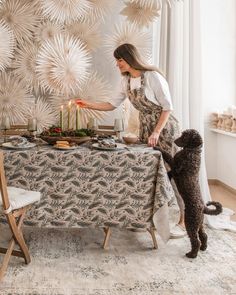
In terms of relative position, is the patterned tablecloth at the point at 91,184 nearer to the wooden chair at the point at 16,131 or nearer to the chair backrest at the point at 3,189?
the chair backrest at the point at 3,189

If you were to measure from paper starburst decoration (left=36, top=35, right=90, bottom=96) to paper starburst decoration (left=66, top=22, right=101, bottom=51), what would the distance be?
0.08m

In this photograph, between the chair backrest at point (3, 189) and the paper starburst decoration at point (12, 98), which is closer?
the chair backrest at point (3, 189)

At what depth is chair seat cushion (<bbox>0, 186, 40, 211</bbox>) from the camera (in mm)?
2559

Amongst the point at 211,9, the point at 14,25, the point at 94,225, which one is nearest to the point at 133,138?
the point at 94,225

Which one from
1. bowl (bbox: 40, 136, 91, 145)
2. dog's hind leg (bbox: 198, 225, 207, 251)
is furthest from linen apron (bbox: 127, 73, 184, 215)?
dog's hind leg (bbox: 198, 225, 207, 251)

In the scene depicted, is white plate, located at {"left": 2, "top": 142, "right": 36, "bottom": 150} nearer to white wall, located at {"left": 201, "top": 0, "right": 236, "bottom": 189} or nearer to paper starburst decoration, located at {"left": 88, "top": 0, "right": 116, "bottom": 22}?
paper starburst decoration, located at {"left": 88, "top": 0, "right": 116, "bottom": 22}

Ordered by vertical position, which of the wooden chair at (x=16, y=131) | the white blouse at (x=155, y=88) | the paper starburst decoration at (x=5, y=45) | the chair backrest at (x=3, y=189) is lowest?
the chair backrest at (x=3, y=189)

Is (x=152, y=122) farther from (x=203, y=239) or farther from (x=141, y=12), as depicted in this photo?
(x=141, y=12)

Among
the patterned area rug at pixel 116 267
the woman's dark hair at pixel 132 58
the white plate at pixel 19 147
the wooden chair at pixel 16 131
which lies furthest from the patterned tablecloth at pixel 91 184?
the wooden chair at pixel 16 131

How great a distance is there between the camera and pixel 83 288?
2.49 metres

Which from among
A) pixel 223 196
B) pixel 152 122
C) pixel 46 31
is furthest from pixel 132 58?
pixel 223 196

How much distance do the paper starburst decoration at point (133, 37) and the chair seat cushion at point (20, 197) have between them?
2113mm

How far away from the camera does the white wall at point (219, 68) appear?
17.3ft

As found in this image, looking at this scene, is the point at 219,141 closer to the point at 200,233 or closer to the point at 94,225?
the point at 200,233
